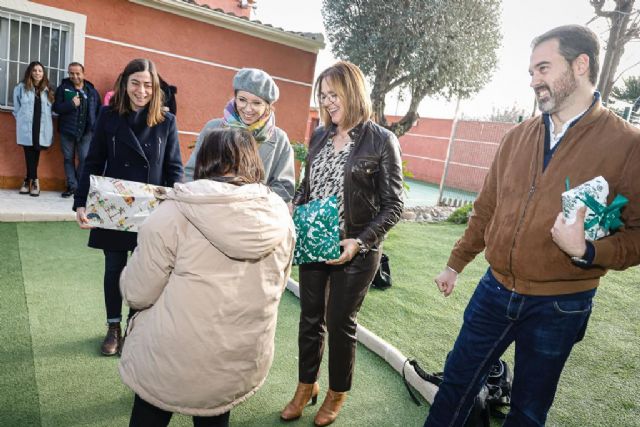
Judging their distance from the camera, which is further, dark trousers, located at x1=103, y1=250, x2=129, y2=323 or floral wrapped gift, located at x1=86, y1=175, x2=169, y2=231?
dark trousers, located at x1=103, y1=250, x2=129, y2=323

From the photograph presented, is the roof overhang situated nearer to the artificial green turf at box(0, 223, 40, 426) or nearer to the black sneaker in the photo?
the black sneaker

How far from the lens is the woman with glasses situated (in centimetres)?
235

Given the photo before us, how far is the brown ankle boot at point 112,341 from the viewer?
3055 mm

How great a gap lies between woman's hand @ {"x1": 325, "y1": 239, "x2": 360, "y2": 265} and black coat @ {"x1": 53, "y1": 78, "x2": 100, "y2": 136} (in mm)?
6363

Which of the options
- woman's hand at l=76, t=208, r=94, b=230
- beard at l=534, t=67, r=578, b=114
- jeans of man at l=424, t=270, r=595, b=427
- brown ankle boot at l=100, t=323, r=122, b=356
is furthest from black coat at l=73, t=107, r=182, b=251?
beard at l=534, t=67, r=578, b=114

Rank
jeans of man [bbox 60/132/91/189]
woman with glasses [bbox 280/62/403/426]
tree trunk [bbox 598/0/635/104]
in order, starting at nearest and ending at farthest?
1. woman with glasses [bbox 280/62/403/426]
2. jeans of man [bbox 60/132/91/189]
3. tree trunk [bbox 598/0/635/104]

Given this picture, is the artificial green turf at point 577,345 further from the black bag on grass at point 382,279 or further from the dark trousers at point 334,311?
the dark trousers at point 334,311

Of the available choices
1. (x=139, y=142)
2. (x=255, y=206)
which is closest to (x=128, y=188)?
(x=139, y=142)

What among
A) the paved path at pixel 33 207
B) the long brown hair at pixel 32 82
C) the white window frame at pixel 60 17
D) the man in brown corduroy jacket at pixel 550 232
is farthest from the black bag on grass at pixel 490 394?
the white window frame at pixel 60 17

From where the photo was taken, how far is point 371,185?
2406 millimetres

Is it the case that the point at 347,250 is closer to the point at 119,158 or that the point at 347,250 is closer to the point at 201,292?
the point at 201,292

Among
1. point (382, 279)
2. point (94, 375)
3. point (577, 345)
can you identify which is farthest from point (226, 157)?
point (577, 345)

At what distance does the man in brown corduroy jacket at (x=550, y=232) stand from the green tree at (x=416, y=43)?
11.0 meters

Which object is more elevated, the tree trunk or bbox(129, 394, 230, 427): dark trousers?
the tree trunk
